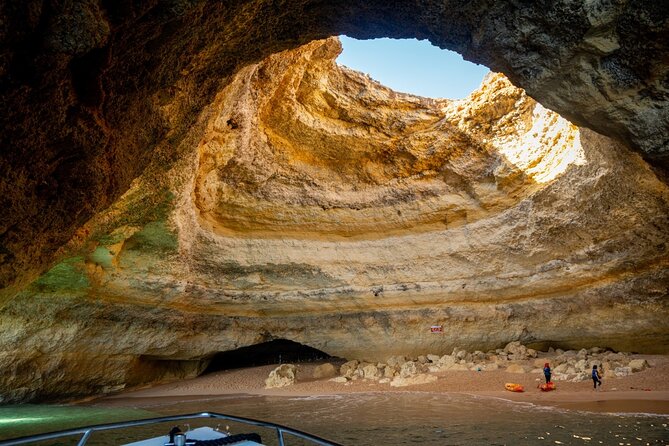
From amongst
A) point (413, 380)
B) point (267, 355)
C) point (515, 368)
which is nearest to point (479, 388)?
point (515, 368)

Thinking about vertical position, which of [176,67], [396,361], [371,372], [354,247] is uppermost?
[176,67]

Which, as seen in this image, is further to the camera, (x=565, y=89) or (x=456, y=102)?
(x=456, y=102)

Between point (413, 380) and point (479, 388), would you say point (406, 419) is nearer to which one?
point (479, 388)

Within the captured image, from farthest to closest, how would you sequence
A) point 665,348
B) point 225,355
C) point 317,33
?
1. point 225,355
2. point 665,348
3. point 317,33

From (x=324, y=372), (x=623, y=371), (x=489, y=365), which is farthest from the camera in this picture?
(x=324, y=372)

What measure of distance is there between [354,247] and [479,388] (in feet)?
18.3

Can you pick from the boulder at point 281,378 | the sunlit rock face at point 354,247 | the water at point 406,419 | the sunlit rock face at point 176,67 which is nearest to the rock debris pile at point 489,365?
the boulder at point 281,378

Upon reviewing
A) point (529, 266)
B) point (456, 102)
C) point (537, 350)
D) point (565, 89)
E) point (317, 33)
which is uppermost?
point (456, 102)

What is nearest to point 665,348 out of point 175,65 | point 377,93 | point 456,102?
point 456,102

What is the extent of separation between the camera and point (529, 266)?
1243 cm

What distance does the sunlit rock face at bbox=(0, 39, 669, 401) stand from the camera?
34.1ft

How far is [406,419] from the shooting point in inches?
322

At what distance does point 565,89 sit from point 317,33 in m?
3.70

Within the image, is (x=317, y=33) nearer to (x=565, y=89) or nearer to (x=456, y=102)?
(x=565, y=89)
